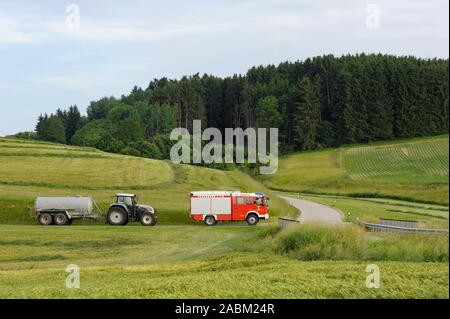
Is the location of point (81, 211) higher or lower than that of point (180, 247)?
higher

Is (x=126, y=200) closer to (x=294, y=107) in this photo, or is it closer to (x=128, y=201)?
(x=128, y=201)

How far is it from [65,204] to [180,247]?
14750 millimetres

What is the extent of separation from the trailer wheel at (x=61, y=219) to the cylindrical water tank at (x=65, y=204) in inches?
19.2

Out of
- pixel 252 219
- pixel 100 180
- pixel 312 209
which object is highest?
pixel 100 180

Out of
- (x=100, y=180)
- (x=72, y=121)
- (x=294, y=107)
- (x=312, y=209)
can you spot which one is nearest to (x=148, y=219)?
(x=312, y=209)

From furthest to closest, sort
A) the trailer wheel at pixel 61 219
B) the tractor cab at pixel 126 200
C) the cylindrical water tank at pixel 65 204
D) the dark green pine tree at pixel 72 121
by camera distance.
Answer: the dark green pine tree at pixel 72 121
the tractor cab at pixel 126 200
the cylindrical water tank at pixel 65 204
the trailer wheel at pixel 61 219

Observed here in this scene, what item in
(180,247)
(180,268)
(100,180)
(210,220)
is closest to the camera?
(180,268)

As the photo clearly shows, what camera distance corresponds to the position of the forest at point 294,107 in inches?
720

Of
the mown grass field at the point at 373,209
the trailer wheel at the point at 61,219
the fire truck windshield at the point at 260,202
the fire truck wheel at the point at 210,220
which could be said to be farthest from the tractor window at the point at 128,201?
the mown grass field at the point at 373,209

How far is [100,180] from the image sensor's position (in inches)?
2276

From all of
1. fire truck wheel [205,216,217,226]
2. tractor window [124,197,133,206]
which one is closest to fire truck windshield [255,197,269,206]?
fire truck wheel [205,216,217,226]

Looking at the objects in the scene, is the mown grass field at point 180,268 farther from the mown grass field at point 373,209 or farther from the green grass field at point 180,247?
the mown grass field at point 373,209

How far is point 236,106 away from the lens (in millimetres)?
135375

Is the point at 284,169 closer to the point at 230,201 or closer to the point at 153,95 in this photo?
the point at 230,201
